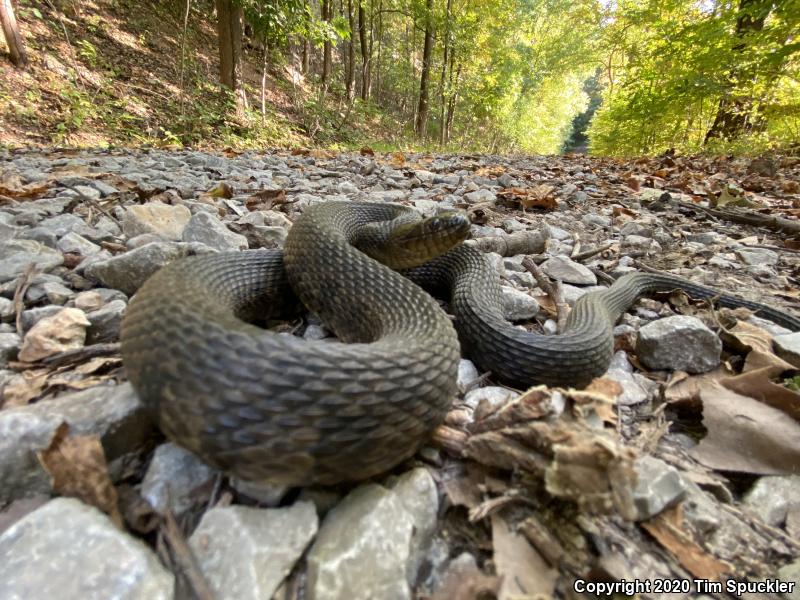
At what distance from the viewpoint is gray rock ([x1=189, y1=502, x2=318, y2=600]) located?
1.03 meters

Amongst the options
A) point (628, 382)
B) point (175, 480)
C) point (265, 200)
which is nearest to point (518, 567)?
point (175, 480)

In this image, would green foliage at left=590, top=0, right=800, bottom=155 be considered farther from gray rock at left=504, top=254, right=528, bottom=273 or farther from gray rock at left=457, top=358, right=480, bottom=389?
gray rock at left=457, top=358, right=480, bottom=389

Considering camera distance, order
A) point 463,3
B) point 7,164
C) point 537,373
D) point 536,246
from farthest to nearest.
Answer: point 463,3, point 7,164, point 536,246, point 537,373

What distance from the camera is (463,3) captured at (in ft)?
87.6

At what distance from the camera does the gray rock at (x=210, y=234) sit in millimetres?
2896

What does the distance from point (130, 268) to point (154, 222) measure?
0.98m

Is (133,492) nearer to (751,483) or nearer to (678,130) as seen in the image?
(751,483)

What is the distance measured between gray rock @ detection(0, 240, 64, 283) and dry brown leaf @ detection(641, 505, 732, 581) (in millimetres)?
3059

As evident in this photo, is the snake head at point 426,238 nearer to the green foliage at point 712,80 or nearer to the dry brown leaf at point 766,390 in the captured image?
the dry brown leaf at point 766,390

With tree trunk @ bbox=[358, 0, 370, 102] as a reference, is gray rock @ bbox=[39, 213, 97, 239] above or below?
below

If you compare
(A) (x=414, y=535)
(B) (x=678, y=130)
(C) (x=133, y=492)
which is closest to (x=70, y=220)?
(C) (x=133, y=492)

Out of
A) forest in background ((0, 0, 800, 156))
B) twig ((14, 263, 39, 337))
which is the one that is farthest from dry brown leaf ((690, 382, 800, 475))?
forest in background ((0, 0, 800, 156))

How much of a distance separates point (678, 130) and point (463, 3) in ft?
57.7

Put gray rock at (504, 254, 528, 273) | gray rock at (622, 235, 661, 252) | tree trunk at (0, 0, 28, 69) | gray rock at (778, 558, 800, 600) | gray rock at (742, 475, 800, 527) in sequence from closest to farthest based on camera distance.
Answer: gray rock at (778, 558, 800, 600)
gray rock at (742, 475, 800, 527)
gray rock at (504, 254, 528, 273)
gray rock at (622, 235, 661, 252)
tree trunk at (0, 0, 28, 69)
